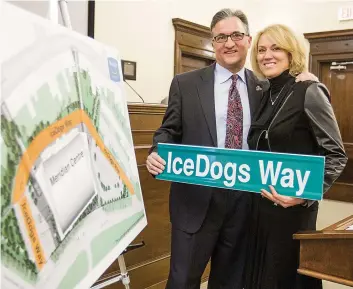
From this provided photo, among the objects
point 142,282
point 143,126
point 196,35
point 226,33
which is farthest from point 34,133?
point 196,35

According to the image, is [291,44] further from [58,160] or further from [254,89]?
[58,160]

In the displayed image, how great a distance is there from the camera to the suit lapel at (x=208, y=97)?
5.43 feet

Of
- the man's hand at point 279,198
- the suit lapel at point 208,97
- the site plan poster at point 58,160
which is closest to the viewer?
the site plan poster at point 58,160

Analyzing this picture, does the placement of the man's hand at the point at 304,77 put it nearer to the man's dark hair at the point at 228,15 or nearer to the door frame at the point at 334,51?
the man's dark hair at the point at 228,15

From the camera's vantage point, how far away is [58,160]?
0.95m

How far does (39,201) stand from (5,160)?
0.15 meters

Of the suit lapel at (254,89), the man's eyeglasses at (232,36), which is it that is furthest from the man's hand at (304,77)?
the man's eyeglasses at (232,36)

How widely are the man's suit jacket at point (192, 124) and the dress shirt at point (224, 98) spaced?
0.02m

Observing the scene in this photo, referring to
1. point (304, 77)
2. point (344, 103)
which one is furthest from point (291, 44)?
point (344, 103)

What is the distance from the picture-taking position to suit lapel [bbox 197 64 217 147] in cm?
165

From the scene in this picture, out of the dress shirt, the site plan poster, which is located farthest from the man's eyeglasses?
the site plan poster

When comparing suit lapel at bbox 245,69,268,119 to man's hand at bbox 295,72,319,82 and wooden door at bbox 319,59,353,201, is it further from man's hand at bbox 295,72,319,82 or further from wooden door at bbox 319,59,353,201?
wooden door at bbox 319,59,353,201

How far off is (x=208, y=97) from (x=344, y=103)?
458 centimetres

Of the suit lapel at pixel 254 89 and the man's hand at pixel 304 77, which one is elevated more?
the man's hand at pixel 304 77
